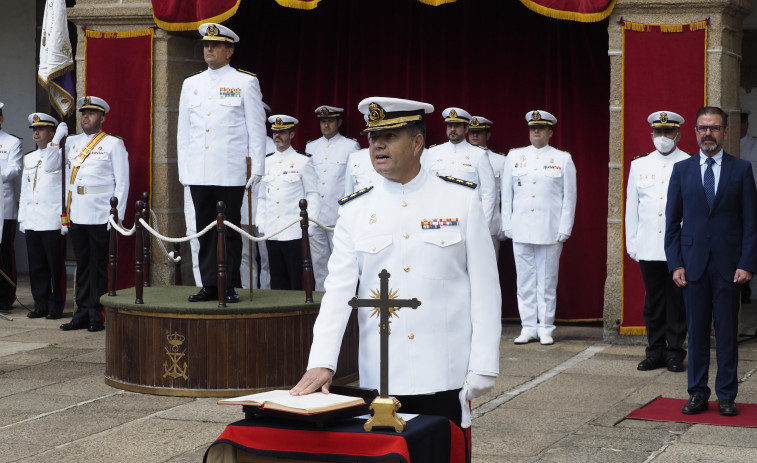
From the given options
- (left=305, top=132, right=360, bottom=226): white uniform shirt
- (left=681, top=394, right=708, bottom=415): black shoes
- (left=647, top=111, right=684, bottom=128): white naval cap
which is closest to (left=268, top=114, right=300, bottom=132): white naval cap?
(left=305, top=132, right=360, bottom=226): white uniform shirt

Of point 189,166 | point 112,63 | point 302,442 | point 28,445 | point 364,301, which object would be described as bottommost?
point 28,445

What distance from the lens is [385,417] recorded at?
9.11 feet

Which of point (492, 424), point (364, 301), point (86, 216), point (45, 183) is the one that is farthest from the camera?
point (45, 183)

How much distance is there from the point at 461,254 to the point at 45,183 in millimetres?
7514

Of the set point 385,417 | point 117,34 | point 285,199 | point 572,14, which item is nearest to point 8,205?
point 117,34

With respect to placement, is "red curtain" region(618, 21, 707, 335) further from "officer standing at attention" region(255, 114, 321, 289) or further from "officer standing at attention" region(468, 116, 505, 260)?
"officer standing at attention" region(255, 114, 321, 289)

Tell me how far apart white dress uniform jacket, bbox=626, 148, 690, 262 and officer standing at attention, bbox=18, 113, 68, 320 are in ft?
17.2

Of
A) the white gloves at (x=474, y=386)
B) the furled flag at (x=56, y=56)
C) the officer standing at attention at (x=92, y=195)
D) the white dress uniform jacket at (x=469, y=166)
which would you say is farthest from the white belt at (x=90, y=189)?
the white gloves at (x=474, y=386)

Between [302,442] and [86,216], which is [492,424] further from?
[86,216]

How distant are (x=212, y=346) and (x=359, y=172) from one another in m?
3.27

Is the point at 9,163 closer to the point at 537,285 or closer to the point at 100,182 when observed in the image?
the point at 100,182

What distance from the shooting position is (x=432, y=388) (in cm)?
326

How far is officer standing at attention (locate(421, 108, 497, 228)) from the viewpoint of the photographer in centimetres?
909

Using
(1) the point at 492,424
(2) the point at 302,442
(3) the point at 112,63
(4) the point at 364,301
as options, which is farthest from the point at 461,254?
(3) the point at 112,63
